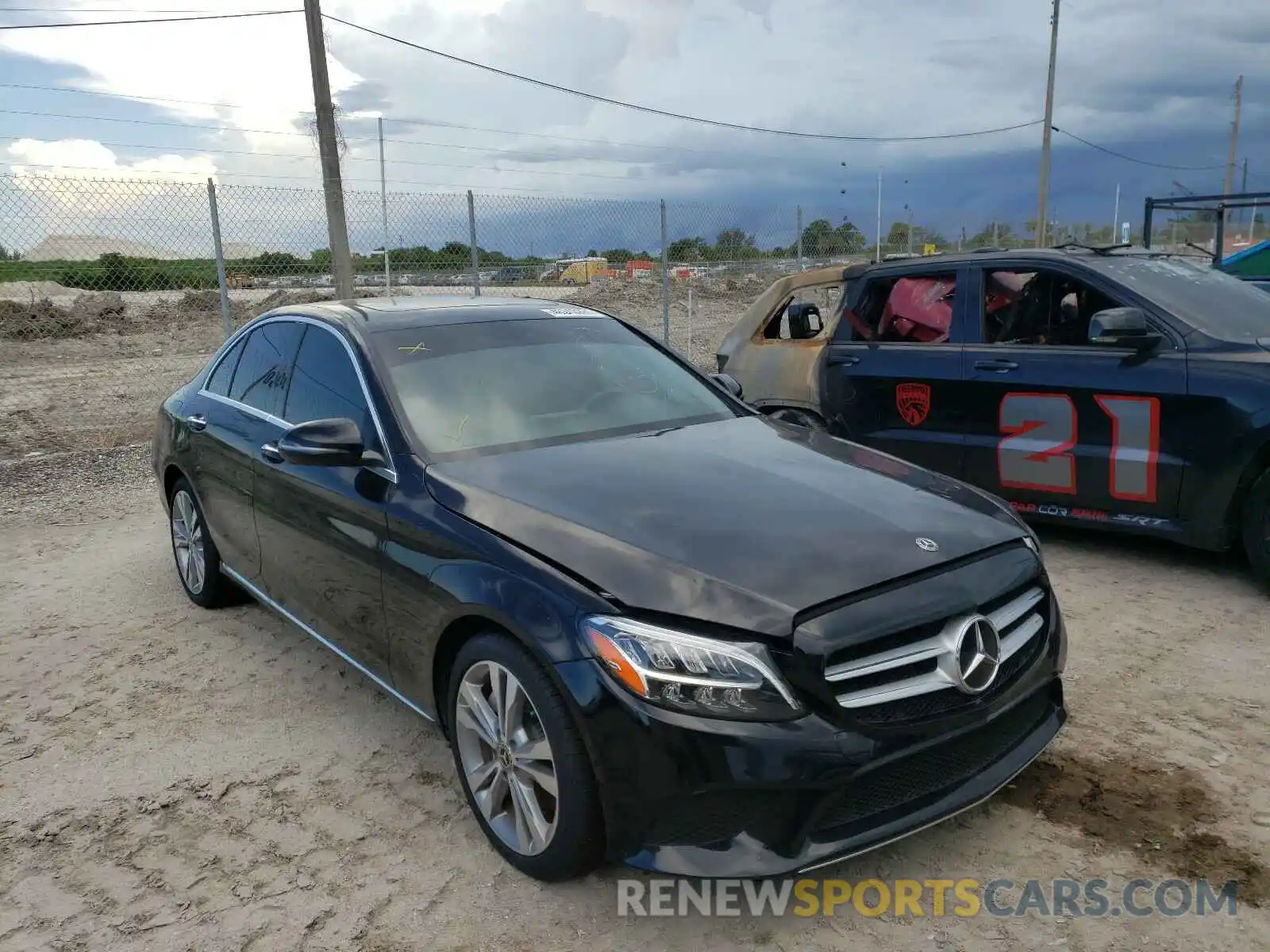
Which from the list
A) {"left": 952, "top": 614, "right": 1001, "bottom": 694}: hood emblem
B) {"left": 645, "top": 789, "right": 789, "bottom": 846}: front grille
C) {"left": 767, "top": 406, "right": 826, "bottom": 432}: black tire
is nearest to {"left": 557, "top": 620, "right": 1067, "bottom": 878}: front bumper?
{"left": 645, "top": 789, "right": 789, "bottom": 846}: front grille

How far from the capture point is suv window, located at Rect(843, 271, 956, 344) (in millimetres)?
6027

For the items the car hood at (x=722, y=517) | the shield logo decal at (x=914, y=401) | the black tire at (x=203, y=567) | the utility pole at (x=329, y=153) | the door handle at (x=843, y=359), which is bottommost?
the black tire at (x=203, y=567)

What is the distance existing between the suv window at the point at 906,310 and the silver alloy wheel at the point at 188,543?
4.12 metres

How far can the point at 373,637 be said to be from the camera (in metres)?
3.33

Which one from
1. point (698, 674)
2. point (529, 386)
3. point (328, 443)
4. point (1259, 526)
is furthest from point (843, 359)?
point (698, 674)

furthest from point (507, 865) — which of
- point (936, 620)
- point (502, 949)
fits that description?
point (936, 620)

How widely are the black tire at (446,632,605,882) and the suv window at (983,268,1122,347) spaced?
4093mm

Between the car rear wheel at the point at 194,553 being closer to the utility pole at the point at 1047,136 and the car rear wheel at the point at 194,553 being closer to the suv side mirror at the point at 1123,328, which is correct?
the suv side mirror at the point at 1123,328

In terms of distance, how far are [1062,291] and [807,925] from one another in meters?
4.28

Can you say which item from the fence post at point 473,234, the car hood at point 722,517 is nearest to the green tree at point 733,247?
the fence post at point 473,234

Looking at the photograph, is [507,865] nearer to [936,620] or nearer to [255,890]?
[255,890]

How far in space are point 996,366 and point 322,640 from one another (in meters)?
3.98

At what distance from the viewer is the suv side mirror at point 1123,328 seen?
4.89 metres

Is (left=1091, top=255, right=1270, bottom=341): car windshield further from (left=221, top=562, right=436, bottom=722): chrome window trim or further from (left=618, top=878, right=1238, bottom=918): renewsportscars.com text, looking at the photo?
(left=221, top=562, right=436, bottom=722): chrome window trim
